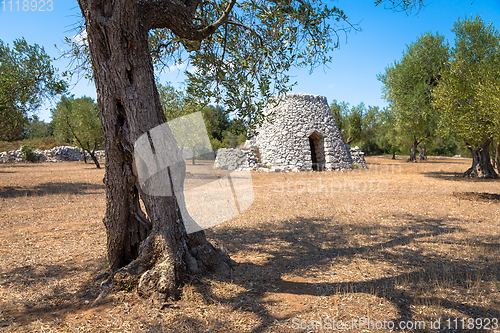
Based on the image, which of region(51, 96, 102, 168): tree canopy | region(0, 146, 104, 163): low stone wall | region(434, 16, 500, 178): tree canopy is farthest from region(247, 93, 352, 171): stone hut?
region(0, 146, 104, 163): low stone wall

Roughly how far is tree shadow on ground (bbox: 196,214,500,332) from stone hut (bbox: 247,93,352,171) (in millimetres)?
14087

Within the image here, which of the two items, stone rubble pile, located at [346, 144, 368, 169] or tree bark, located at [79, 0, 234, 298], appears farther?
stone rubble pile, located at [346, 144, 368, 169]

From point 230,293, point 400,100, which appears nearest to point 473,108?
point 400,100

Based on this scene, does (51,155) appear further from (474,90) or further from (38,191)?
(474,90)

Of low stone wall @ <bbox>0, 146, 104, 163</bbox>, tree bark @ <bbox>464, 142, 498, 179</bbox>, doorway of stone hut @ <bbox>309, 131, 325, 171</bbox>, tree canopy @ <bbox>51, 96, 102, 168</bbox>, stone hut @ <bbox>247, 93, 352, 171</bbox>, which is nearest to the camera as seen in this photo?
tree bark @ <bbox>464, 142, 498, 179</bbox>

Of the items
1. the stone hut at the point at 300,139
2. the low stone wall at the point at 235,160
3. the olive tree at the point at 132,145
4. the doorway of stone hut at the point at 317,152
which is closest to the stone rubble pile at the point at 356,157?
the stone hut at the point at 300,139

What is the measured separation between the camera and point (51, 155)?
110 feet

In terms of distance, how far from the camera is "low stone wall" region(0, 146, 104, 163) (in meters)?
30.7

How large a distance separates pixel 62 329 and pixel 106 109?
2.50 metres

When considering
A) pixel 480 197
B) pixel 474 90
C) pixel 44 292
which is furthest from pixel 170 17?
pixel 474 90

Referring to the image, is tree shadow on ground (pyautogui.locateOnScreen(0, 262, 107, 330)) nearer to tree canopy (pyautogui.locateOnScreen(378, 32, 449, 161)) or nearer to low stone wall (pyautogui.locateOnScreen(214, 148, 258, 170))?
low stone wall (pyautogui.locateOnScreen(214, 148, 258, 170))

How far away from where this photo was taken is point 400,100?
17.9m

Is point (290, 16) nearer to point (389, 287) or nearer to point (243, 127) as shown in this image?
point (243, 127)

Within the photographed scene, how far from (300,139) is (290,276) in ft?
59.2
